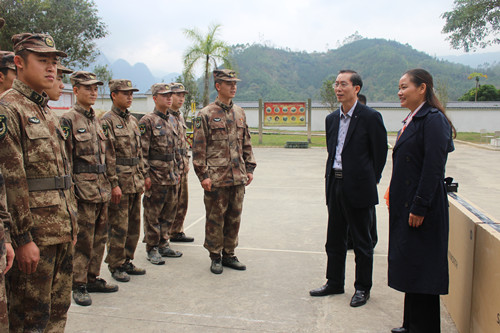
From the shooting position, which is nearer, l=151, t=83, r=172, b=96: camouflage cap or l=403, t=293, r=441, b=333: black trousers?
l=403, t=293, r=441, b=333: black trousers

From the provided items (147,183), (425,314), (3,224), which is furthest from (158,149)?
(425,314)

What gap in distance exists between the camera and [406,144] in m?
2.84

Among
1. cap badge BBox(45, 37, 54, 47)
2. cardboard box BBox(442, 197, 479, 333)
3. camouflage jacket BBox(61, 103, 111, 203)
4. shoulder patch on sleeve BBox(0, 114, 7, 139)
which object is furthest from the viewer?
camouflage jacket BBox(61, 103, 111, 203)

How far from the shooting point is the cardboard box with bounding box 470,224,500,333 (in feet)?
7.60

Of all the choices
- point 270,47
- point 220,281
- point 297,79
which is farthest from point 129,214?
point 270,47

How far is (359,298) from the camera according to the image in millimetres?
3482

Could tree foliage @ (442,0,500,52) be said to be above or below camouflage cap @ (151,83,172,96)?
above

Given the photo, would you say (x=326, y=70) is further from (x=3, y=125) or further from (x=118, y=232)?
(x=3, y=125)

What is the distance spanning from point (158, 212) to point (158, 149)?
27.2 inches

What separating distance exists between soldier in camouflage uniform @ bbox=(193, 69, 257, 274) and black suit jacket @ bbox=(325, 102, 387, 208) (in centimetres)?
124

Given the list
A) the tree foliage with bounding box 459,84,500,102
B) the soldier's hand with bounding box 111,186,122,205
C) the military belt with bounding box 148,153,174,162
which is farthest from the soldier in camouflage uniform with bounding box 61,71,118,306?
the tree foliage with bounding box 459,84,500,102

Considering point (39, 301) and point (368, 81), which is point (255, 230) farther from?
point (368, 81)

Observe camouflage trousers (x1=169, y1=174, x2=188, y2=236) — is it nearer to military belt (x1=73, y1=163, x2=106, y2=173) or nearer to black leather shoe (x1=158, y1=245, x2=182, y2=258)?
black leather shoe (x1=158, y1=245, x2=182, y2=258)

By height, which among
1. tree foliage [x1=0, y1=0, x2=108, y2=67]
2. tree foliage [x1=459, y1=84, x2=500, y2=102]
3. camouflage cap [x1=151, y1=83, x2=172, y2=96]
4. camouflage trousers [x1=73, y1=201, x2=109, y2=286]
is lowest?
camouflage trousers [x1=73, y1=201, x2=109, y2=286]
